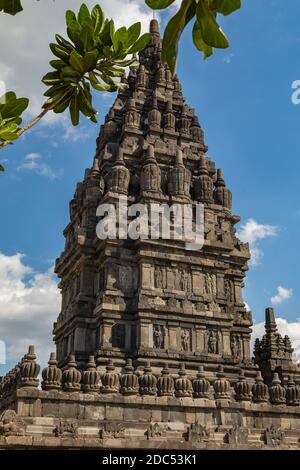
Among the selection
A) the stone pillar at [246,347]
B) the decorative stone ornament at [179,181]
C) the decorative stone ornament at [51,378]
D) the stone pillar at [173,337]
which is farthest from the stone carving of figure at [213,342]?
the decorative stone ornament at [51,378]

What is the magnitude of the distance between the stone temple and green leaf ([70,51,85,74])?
14.4 metres

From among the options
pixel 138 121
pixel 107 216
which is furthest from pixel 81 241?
pixel 138 121

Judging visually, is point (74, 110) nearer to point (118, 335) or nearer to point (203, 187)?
point (118, 335)

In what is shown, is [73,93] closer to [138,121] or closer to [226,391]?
[226,391]

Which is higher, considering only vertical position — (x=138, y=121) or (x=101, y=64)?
(x=138, y=121)

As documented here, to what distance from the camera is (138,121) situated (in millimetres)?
29766

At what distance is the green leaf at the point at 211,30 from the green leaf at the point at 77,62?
58.3 inches

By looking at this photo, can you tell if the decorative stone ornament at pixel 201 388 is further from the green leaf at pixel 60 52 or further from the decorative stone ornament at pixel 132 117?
the green leaf at pixel 60 52

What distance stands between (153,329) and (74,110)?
763 inches

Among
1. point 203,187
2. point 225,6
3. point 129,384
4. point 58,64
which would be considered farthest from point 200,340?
point 225,6

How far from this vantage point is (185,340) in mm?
23844
